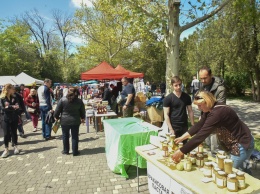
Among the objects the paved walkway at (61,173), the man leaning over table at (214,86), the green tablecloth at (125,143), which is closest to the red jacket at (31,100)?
the paved walkway at (61,173)

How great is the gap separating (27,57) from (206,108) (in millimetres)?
34548

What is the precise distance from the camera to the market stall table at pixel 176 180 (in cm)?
216

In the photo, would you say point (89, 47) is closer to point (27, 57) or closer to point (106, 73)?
point (27, 57)

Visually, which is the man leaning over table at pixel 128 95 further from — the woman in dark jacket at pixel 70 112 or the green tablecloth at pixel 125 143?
the green tablecloth at pixel 125 143

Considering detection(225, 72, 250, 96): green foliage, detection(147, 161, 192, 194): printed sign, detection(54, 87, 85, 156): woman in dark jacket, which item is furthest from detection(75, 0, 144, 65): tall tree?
detection(147, 161, 192, 194): printed sign

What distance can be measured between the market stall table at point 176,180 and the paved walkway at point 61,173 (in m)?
0.83

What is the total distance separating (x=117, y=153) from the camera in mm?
4309

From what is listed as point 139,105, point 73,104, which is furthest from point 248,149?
point 139,105

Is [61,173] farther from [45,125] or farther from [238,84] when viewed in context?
[238,84]

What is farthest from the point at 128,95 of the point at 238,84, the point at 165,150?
the point at 238,84

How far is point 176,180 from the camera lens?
2480 mm

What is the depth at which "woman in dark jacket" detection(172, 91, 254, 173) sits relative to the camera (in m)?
2.49

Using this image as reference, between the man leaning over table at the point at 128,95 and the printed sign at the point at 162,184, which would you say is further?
the man leaning over table at the point at 128,95

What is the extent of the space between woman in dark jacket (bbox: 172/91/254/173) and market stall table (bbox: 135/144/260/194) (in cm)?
21
